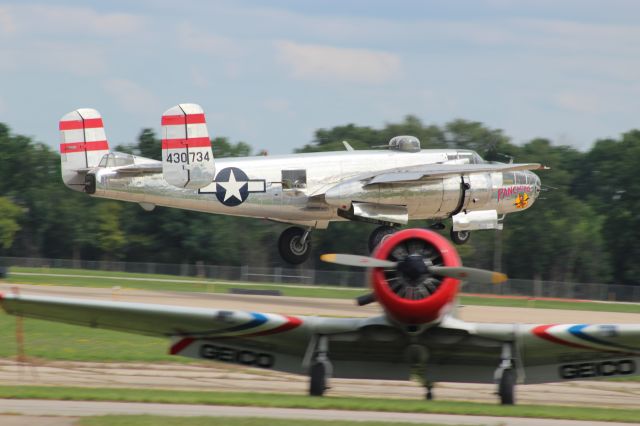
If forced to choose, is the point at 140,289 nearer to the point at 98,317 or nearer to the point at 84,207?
the point at 98,317

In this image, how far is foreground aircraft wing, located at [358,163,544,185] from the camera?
3309cm

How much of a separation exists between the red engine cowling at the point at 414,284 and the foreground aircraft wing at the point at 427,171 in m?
17.1

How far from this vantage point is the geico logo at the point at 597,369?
660 inches

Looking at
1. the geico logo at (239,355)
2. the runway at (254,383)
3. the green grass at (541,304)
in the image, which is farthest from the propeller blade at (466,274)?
the green grass at (541,304)

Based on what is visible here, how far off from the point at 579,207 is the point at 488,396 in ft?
208

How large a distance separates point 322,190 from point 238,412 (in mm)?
19361

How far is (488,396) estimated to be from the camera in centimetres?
2000

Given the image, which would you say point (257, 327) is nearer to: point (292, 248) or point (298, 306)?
point (292, 248)

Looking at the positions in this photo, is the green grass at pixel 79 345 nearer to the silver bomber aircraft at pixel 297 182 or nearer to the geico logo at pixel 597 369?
the silver bomber aircraft at pixel 297 182

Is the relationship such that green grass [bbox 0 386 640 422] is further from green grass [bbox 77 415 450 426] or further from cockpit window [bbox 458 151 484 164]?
cockpit window [bbox 458 151 484 164]

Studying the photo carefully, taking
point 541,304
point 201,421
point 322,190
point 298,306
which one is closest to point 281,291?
point 298,306

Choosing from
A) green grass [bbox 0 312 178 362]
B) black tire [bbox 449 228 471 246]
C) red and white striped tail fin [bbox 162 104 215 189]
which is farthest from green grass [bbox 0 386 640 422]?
black tire [bbox 449 228 471 246]

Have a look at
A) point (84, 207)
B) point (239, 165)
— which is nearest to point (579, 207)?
point (84, 207)

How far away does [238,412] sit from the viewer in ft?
46.4
